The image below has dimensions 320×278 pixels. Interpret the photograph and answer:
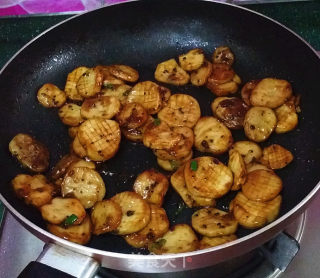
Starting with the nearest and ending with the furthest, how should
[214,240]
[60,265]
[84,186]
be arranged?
[60,265] → [214,240] → [84,186]

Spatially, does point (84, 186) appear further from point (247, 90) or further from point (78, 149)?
point (247, 90)

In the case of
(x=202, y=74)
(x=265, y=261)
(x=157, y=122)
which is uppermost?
(x=202, y=74)

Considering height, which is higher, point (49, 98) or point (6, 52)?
point (6, 52)

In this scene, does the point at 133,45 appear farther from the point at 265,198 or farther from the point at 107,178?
the point at 265,198

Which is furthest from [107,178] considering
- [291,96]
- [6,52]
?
[6,52]

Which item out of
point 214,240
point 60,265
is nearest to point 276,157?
point 214,240

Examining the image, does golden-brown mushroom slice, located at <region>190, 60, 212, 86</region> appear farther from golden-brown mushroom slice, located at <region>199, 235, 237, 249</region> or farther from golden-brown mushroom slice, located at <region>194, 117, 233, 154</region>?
golden-brown mushroom slice, located at <region>199, 235, 237, 249</region>

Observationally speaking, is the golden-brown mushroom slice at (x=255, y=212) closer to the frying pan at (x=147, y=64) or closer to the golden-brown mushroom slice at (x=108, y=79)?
the frying pan at (x=147, y=64)

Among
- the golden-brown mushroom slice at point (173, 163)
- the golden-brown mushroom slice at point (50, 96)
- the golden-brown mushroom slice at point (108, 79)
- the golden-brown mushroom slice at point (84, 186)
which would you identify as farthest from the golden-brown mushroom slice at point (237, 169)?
the golden-brown mushroom slice at point (50, 96)
